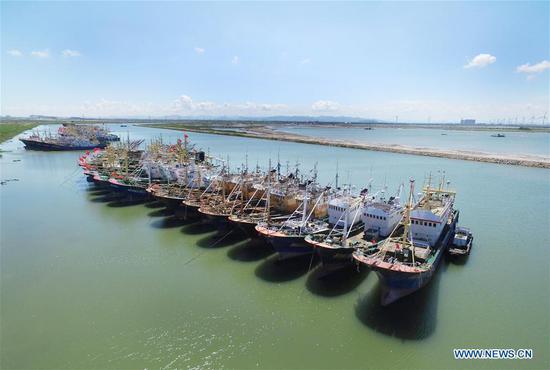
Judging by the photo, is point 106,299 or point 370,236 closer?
point 106,299

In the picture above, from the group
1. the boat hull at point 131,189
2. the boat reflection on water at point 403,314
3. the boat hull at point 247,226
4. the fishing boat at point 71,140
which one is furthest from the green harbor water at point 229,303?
the fishing boat at point 71,140

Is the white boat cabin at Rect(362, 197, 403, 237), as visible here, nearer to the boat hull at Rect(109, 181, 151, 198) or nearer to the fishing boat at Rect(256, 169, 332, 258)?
the fishing boat at Rect(256, 169, 332, 258)

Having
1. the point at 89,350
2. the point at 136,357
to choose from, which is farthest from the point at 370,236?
the point at 89,350

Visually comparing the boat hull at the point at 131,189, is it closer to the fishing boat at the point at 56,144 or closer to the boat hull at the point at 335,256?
the boat hull at the point at 335,256

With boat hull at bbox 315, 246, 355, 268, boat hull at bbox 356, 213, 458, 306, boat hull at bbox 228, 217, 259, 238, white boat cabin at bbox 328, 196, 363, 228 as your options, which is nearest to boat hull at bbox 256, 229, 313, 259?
boat hull at bbox 315, 246, 355, 268

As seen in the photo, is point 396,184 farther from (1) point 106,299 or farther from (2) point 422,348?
(1) point 106,299
